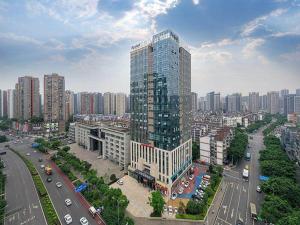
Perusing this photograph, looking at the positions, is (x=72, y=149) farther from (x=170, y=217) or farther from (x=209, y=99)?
(x=209, y=99)

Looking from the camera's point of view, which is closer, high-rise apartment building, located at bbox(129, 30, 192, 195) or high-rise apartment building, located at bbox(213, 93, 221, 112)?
high-rise apartment building, located at bbox(129, 30, 192, 195)

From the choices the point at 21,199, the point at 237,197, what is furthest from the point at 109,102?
the point at 237,197

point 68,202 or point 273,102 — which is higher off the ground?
point 273,102

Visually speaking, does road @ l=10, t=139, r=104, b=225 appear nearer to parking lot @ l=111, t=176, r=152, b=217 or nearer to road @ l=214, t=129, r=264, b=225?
parking lot @ l=111, t=176, r=152, b=217

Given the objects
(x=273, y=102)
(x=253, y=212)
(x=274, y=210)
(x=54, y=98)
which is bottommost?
(x=253, y=212)

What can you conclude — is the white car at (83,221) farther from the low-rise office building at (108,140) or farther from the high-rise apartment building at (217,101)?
the high-rise apartment building at (217,101)

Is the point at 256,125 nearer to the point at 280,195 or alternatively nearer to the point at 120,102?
the point at 280,195

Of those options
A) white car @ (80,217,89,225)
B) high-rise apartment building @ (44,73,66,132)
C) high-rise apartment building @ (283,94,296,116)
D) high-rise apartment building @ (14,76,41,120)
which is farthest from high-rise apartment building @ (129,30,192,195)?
high-rise apartment building @ (283,94,296,116)

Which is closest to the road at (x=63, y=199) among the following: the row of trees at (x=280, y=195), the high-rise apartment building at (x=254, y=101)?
the row of trees at (x=280, y=195)
